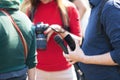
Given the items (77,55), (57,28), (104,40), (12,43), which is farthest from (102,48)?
(57,28)

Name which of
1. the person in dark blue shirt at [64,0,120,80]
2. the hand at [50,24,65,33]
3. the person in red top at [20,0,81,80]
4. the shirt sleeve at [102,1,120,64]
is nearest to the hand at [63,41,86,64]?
the person in dark blue shirt at [64,0,120,80]

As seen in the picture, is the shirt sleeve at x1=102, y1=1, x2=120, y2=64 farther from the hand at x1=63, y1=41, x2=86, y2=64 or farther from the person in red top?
the person in red top

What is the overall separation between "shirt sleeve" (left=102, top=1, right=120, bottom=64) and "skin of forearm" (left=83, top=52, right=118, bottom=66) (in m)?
0.04

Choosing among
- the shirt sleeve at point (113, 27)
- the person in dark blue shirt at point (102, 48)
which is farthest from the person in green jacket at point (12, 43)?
the shirt sleeve at point (113, 27)

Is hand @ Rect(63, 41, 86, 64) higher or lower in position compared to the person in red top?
higher

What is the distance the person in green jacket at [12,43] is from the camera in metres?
2.17

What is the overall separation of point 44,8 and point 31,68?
0.92m

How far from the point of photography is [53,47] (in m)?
3.12

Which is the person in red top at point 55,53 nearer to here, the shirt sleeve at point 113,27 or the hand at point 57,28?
the hand at point 57,28

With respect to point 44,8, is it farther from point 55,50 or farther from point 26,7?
point 55,50

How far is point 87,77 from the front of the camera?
7.22 feet

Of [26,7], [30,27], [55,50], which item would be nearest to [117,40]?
[30,27]

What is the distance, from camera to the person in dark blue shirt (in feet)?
6.40

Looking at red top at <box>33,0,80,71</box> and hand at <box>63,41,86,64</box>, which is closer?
hand at <box>63,41,86,64</box>
